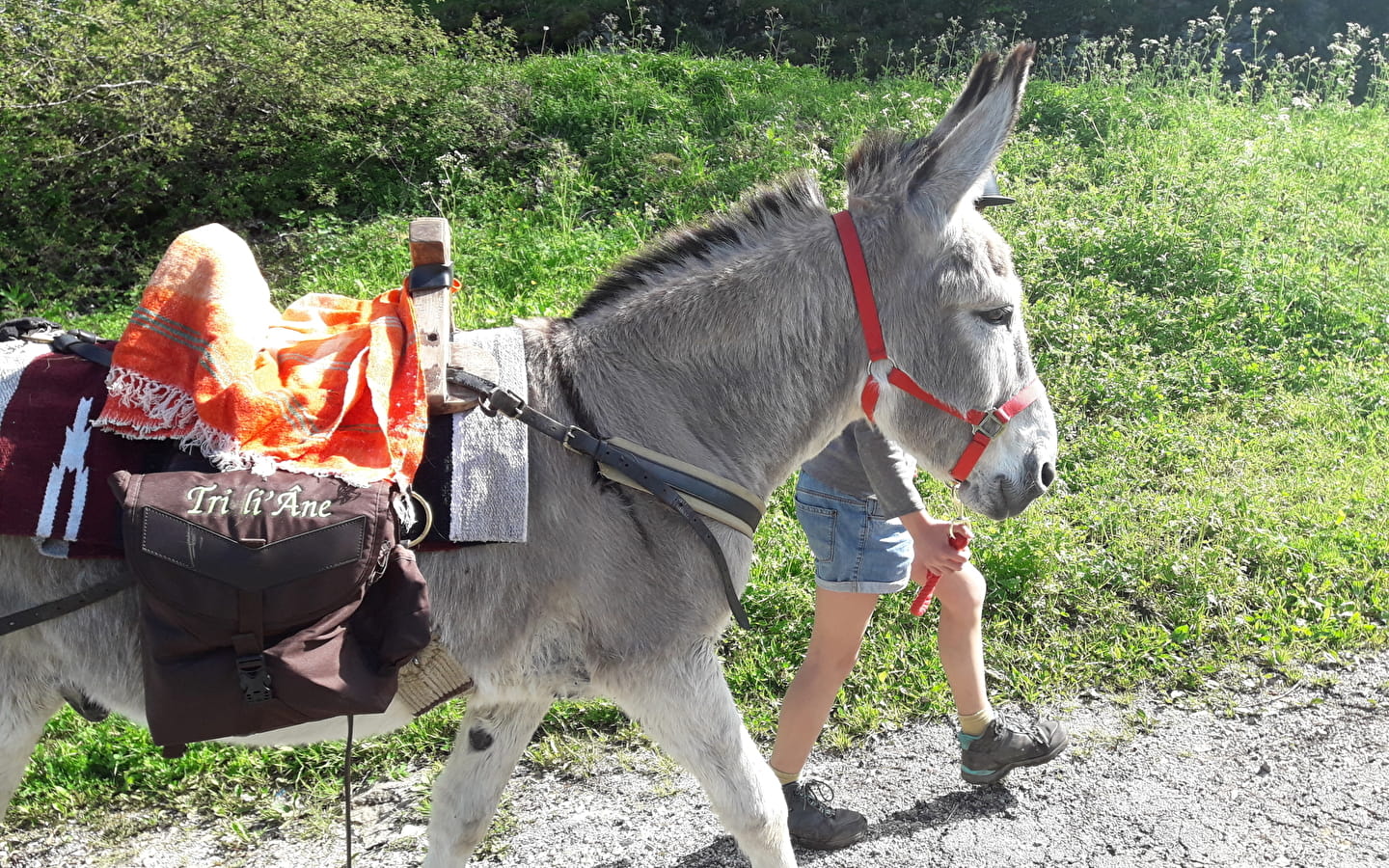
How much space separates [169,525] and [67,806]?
6.23 ft

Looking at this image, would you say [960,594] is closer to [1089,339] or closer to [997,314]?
[997,314]

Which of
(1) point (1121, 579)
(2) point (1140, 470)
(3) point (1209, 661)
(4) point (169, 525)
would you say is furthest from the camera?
(2) point (1140, 470)

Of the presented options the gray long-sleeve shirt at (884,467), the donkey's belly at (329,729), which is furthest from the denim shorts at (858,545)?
the donkey's belly at (329,729)

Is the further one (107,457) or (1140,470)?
(1140,470)

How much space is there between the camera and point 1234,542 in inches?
175

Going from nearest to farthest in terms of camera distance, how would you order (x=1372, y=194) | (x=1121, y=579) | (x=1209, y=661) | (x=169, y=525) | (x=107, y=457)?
(x=169, y=525) → (x=107, y=457) → (x=1209, y=661) → (x=1121, y=579) → (x=1372, y=194)

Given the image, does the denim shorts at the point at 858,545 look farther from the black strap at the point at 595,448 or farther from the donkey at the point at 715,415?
the black strap at the point at 595,448

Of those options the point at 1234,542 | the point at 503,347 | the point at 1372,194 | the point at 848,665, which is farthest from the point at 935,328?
the point at 1372,194

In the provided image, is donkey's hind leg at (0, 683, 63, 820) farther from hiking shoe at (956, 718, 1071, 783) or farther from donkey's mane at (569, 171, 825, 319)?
hiking shoe at (956, 718, 1071, 783)

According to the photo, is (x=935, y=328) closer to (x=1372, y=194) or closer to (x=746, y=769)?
(x=746, y=769)

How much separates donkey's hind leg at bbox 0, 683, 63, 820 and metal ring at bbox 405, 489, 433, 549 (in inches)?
32.9

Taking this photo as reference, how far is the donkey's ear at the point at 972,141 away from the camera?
221 cm

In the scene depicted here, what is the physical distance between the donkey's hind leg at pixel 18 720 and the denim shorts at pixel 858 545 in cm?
194

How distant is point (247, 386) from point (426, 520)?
43 cm
